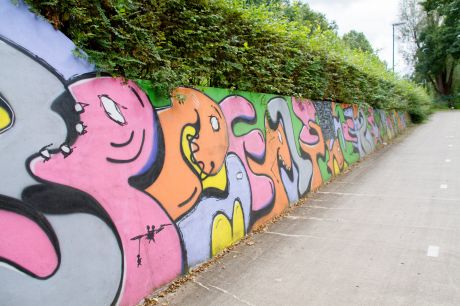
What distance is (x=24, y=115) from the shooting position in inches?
114

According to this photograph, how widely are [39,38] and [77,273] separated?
1.91m

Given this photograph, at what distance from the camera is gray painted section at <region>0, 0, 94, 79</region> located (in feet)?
9.39

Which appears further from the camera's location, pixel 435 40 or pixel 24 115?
pixel 435 40

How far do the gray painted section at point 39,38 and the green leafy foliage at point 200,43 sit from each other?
10 centimetres

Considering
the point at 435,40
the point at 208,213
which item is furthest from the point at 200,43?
the point at 435,40

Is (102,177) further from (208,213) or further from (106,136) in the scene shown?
(208,213)

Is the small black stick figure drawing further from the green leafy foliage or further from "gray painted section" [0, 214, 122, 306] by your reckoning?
the green leafy foliage

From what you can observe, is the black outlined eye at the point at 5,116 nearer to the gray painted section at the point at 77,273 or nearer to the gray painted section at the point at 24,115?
the gray painted section at the point at 24,115

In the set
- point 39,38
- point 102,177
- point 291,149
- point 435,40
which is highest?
point 435,40

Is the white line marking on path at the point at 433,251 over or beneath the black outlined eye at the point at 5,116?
beneath

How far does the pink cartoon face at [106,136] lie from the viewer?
125 inches

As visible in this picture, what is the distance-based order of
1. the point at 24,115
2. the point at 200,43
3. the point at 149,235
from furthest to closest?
the point at 200,43 → the point at 149,235 → the point at 24,115

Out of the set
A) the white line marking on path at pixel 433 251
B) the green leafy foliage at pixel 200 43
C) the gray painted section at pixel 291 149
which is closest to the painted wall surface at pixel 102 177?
the green leafy foliage at pixel 200 43

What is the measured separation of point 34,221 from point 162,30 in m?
2.56
